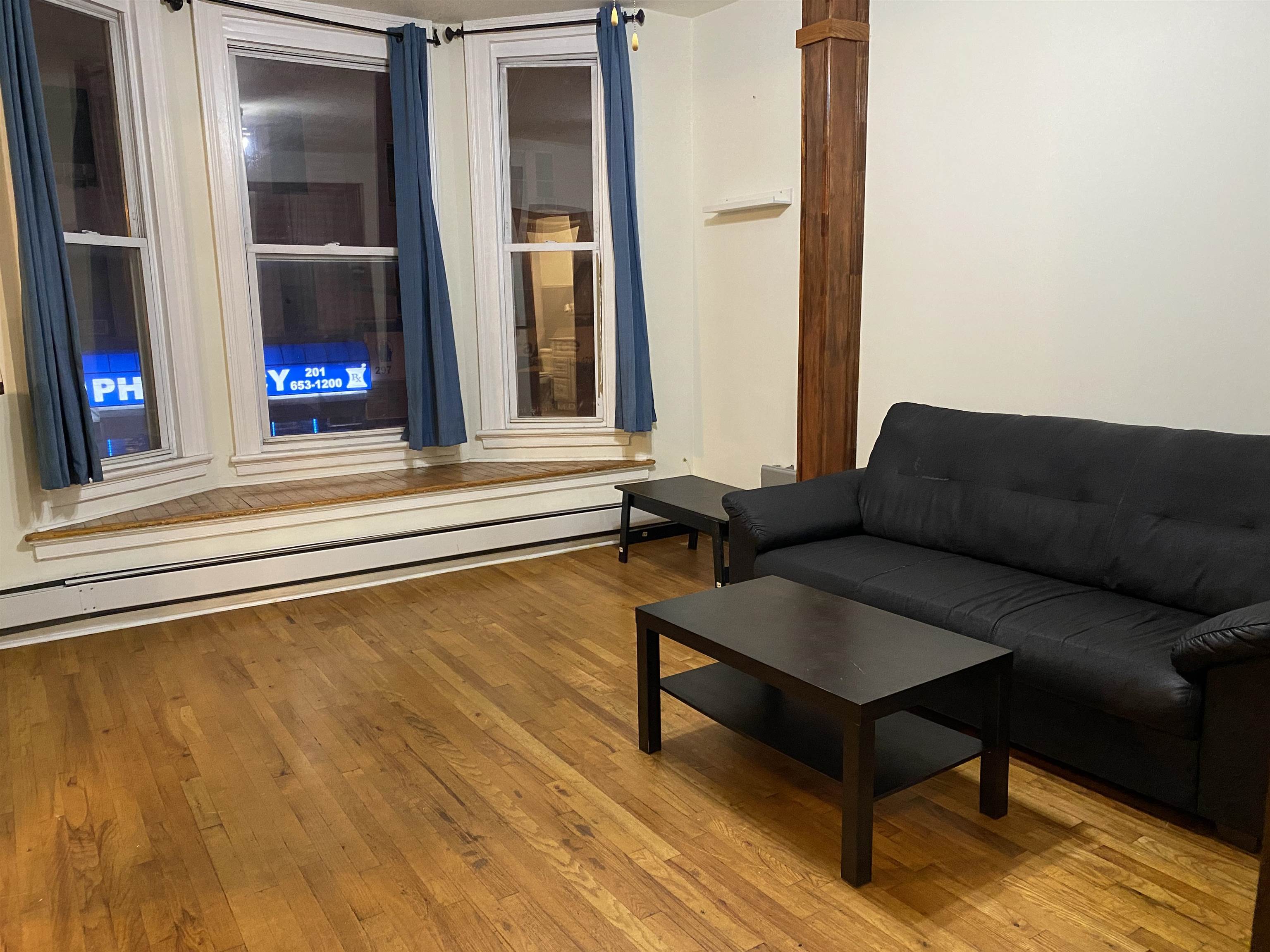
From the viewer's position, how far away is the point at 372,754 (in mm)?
2707

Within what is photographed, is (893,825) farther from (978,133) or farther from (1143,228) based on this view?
(978,133)

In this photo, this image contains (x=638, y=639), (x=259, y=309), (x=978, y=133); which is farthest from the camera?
(x=259, y=309)

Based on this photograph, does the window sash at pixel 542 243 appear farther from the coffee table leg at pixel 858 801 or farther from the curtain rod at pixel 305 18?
the coffee table leg at pixel 858 801

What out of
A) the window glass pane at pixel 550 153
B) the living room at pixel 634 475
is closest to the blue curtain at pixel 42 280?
the living room at pixel 634 475

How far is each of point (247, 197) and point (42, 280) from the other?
47.2 inches

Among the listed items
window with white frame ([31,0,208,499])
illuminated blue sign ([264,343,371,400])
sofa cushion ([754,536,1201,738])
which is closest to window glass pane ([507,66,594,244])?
illuminated blue sign ([264,343,371,400])

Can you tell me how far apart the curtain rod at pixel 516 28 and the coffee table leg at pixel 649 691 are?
11.5ft

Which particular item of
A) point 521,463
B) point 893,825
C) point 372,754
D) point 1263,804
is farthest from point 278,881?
point 521,463

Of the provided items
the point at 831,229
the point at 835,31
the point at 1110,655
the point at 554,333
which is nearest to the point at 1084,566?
the point at 1110,655

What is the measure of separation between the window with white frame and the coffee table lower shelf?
2819 millimetres

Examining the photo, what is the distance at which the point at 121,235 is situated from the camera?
403 centimetres

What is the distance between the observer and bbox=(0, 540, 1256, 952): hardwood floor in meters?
1.92

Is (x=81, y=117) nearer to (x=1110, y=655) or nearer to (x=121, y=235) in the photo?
(x=121, y=235)

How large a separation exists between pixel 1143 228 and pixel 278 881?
326 cm
